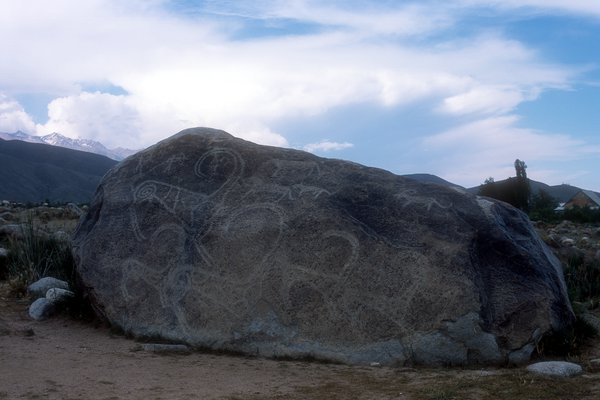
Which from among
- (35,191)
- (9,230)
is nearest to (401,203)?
(9,230)

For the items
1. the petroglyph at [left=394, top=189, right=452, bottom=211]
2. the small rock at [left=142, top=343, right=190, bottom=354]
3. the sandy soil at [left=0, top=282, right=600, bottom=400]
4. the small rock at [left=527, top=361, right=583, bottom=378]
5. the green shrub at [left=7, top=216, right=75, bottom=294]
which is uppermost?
the petroglyph at [left=394, top=189, right=452, bottom=211]

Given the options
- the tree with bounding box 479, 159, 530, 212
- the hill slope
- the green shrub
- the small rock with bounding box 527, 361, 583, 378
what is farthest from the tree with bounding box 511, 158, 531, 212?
the hill slope

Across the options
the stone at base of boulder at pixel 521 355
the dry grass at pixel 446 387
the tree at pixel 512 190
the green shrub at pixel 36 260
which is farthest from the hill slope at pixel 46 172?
the dry grass at pixel 446 387

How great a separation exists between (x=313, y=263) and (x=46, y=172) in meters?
65.9

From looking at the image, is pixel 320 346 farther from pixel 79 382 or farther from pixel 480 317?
pixel 79 382

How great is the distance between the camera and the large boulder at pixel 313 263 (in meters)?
6.79

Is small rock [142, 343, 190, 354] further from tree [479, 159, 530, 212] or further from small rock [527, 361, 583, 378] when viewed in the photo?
tree [479, 159, 530, 212]

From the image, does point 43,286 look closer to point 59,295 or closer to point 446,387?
point 59,295

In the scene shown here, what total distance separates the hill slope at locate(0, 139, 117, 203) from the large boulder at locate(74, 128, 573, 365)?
47.6m

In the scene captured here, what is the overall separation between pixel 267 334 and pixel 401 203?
1925mm

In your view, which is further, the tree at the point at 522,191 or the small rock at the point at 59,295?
the tree at the point at 522,191

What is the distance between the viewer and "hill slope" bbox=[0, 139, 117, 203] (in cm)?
6169

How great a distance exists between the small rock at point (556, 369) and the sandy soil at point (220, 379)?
85mm

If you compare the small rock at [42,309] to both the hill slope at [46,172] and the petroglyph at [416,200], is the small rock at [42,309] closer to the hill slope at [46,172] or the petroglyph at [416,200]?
the petroglyph at [416,200]
